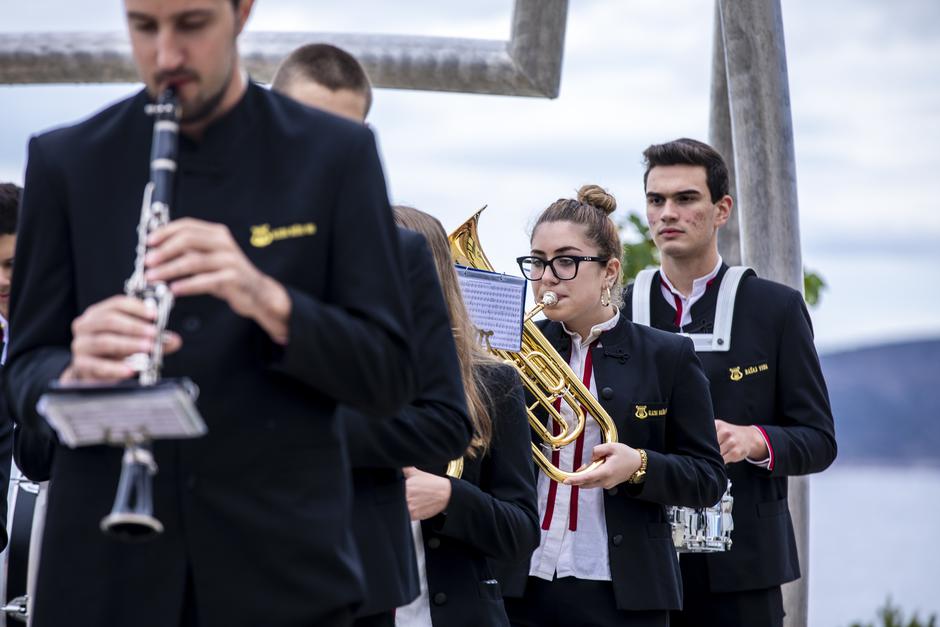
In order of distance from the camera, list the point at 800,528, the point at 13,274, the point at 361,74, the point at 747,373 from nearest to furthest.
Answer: the point at 13,274
the point at 361,74
the point at 747,373
the point at 800,528

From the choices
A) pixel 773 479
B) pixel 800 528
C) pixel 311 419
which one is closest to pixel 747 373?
pixel 773 479

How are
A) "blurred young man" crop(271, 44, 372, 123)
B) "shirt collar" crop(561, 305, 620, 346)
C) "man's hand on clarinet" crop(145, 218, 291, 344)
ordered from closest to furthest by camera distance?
"man's hand on clarinet" crop(145, 218, 291, 344) < "blurred young man" crop(271, 44, 372, 123) < "shirt collar" crop(561, 305, 620, 346)

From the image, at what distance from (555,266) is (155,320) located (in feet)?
10.6

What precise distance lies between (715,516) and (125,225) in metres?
3.51

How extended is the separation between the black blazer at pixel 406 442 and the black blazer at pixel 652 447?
169 centimetres

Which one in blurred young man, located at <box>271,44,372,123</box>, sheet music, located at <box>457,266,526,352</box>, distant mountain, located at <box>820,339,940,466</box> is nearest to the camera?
blurred young man, located at <box>271,44,372,123</box>

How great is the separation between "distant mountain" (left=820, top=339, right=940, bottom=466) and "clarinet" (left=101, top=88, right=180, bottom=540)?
19.9 metres

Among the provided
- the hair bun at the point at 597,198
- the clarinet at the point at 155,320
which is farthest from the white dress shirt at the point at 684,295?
the clarinet at the point at 155,320

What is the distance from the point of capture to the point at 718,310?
591cm

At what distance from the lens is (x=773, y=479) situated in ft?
19.2

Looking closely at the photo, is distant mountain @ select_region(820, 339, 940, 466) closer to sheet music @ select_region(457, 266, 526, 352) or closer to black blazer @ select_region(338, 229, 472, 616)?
sheet music @ select_region(457, 266, 526, 352)

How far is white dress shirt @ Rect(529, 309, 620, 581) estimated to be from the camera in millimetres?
4922

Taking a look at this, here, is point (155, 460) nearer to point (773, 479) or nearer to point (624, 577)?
point (624, 577)

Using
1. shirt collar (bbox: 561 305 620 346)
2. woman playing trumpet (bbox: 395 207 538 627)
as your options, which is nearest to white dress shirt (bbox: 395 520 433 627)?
woman playing trumpet (bbox: 395 207 538 627)
